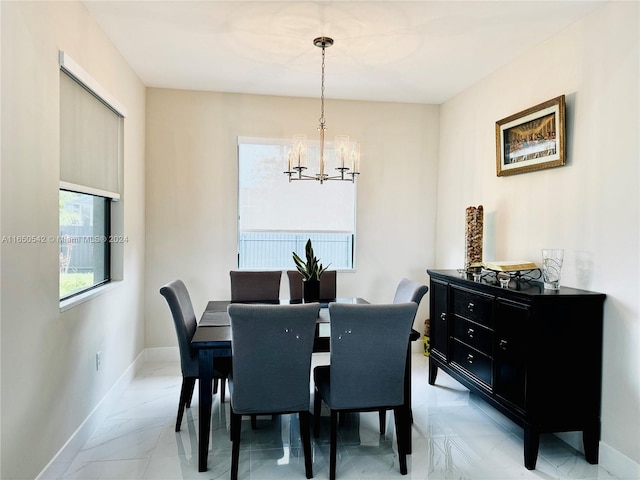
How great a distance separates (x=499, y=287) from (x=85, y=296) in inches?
99.3

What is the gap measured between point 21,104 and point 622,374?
3.22 m

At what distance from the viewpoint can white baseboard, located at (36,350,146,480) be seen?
2242mm

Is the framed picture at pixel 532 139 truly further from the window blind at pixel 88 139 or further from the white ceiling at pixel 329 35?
the window blind at pixel 88 139

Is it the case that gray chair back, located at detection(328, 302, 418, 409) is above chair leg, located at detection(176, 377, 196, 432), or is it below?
above

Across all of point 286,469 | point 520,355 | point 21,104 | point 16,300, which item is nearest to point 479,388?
point 520,355

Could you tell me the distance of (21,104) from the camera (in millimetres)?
1881

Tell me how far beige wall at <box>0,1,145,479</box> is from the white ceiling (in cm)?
42

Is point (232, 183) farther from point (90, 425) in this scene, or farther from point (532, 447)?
point (532, 447)

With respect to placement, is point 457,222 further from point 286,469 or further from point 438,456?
point 286,469

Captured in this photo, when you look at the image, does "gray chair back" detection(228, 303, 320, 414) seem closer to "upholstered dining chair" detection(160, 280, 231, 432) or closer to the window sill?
"upholstered dining chair" detection(160, 280, 231, 432)

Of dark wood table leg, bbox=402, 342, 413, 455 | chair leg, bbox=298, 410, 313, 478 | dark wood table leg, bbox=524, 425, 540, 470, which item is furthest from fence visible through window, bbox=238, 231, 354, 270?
dark wood table leg, bbox=524, 425, 540, 470

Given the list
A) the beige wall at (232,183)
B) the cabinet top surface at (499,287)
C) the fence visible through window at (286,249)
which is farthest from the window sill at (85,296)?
the cabinet top surface at (499,287)

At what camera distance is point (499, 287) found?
268cm

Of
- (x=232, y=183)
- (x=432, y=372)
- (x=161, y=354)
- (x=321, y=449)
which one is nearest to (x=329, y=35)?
(x=232, y=183)
